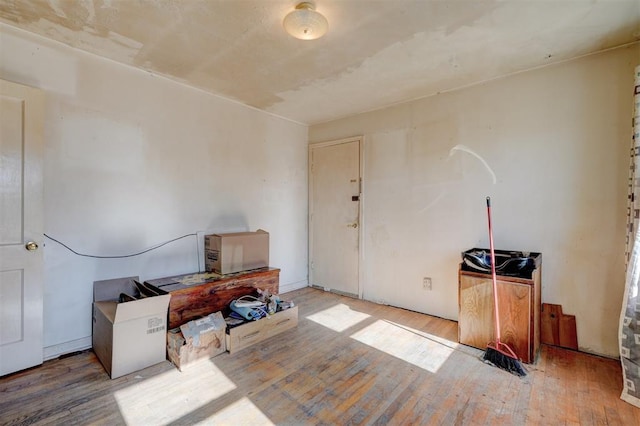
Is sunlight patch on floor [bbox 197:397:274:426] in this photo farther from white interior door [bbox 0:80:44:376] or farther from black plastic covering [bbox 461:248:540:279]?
black plastic covering [bbox 461:248:540:279]

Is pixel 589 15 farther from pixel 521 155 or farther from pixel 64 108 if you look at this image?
pixel 64 108

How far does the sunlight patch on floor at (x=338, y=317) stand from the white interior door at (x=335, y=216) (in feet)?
1.85

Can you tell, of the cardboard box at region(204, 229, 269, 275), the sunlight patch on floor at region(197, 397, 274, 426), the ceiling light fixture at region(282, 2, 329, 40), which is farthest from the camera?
the cardboard box at region(204, 229, 269, 275)

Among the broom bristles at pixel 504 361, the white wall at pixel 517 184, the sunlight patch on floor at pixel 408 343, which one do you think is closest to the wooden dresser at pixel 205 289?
the sunlight patch on floor at pixel 408 343

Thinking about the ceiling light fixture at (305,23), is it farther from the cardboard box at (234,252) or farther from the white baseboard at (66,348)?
the white baseboard at (66,348)

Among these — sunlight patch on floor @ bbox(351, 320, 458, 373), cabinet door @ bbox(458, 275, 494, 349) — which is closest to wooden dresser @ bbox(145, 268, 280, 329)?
sunlight patch on floor @ bbox(351, 320, 458, 373)

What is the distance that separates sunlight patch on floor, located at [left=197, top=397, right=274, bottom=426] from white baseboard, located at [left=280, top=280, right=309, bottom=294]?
234 centimetres

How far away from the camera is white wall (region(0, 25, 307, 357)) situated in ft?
7.71

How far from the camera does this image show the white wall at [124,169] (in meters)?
2.35

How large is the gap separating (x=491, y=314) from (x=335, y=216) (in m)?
2.28

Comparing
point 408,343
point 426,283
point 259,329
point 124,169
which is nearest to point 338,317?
point 408,343

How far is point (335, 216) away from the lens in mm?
4234

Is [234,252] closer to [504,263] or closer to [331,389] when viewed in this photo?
[331,389]

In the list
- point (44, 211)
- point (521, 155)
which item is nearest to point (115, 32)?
point (44, 211)
